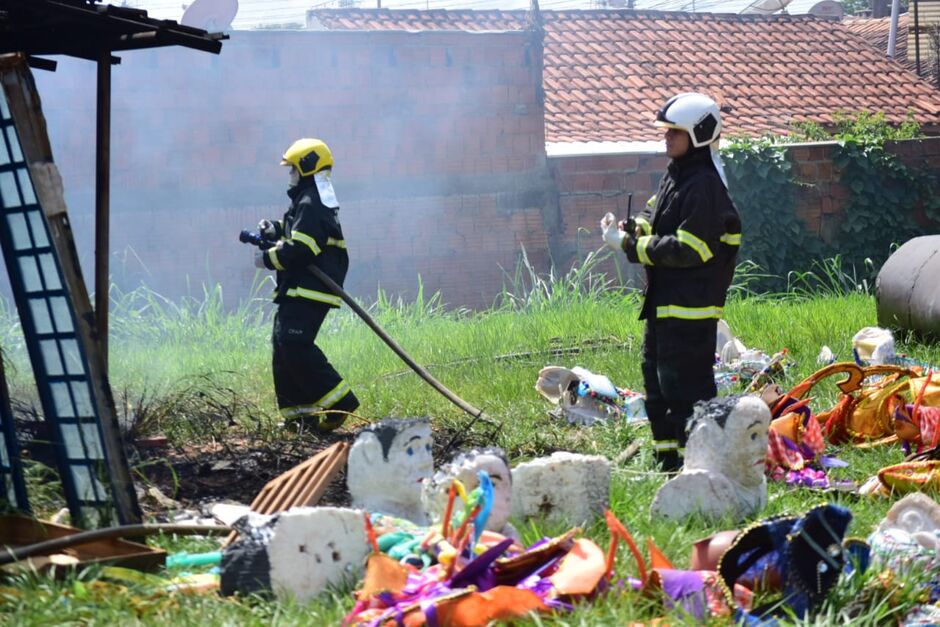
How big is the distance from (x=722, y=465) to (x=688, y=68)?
1718cm

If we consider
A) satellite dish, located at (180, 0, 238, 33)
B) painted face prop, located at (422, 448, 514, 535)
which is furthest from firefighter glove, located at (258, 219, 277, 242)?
satellite dish, located at (180, 0, 238, 33)

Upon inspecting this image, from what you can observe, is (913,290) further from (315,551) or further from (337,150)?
(337,150)

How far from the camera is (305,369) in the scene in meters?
7.29

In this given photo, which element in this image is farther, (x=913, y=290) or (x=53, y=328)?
(x=913, y=290)

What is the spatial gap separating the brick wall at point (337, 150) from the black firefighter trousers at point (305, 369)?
5513mm

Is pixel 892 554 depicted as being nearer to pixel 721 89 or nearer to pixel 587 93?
pixel 587 93

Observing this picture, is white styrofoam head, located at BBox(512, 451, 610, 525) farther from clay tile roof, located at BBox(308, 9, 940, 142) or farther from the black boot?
clay tile roof, located at BBox(308, 9, 940, 142)

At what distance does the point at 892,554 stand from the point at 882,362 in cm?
417

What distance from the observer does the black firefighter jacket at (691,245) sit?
17.9 ft

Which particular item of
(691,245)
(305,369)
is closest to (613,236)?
(691,245)

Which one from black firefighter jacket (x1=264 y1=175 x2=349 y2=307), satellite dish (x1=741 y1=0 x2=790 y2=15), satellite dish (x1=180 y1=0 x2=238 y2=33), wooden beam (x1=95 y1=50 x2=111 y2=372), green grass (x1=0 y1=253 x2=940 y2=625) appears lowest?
green grass (x1=0 y1=253 x2=940 y2=625)

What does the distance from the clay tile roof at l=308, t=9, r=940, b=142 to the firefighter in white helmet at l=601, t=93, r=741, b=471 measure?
12.3 meters

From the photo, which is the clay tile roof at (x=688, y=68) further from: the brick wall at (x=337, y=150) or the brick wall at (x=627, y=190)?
the brick wall at (x=627, y=190)

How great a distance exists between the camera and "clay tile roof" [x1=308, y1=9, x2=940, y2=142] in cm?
1902
